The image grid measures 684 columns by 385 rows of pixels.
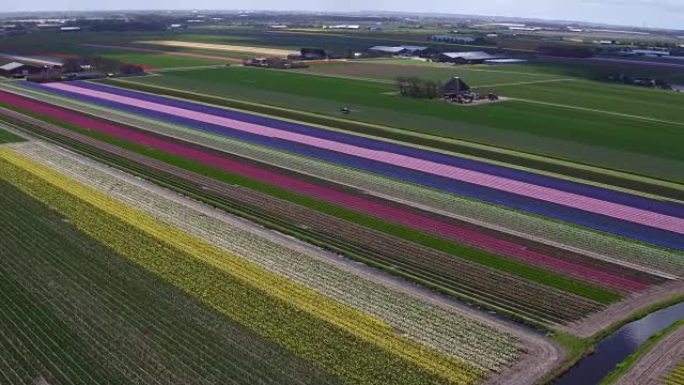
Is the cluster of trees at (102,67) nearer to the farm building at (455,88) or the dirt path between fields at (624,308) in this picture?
the farm building at (455,88)

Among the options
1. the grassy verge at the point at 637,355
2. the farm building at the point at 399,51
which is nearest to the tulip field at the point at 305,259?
the grassy verge at the point at 637,355

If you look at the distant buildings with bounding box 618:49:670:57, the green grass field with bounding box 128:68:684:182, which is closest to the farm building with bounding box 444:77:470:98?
the green grass field with bounding box 128:68:684:182

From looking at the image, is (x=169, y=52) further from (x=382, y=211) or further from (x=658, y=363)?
(x=658, y=363)

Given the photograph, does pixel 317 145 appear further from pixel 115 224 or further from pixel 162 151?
pixel 115 224

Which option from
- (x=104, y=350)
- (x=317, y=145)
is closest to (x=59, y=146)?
(x=317, y=145)

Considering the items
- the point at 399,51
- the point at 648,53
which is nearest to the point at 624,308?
the point at 399,51

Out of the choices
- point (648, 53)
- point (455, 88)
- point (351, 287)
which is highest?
point (648, 53)

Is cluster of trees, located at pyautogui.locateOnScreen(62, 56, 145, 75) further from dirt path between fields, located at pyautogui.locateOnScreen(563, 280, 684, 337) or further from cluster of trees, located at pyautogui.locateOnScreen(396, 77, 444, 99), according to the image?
dirt path between fields, located at pyautogui.locateOnScreen(563, 280, 684, 337)
